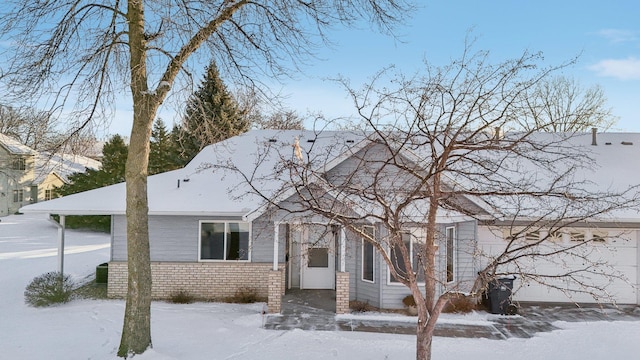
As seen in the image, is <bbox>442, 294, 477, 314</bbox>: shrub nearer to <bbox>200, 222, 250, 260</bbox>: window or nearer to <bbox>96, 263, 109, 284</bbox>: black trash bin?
<bbox>200, 222, 250, 260</bbox>: window

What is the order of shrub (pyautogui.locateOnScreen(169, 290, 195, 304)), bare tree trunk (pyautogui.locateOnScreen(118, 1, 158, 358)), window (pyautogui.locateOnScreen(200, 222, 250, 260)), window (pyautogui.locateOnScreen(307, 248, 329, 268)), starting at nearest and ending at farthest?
bare tree trunk (pyautogui.locateOnScreen(118, 1, 158, 358)) < shrub (pyautogui.locateOnScreen(169, 290, 195, 304)) < window (pyautogui.locateOnScreen(200, 222, 250, 260)) < window (pyautogui.locateOnScreen(307, 248, 329, 268))

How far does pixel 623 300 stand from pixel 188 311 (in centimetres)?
1288

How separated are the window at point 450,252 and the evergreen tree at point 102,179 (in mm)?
23458

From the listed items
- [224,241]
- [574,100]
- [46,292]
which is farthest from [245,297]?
[574,100]

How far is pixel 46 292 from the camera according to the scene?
11805mm

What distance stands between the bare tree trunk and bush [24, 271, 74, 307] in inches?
193

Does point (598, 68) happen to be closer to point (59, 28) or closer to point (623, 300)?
point (623, 300)

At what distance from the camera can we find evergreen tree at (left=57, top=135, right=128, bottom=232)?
28812mm

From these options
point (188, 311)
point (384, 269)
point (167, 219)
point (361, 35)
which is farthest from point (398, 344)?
point (167, 219)

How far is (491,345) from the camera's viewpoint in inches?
365

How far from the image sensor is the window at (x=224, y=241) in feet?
43.2

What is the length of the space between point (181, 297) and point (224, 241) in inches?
78.0

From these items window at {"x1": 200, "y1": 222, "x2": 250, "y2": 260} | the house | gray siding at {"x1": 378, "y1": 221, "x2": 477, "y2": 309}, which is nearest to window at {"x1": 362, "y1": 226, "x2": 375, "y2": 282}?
the house

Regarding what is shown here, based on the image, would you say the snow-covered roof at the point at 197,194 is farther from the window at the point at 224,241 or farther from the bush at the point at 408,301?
the bush at the point at 408,301
